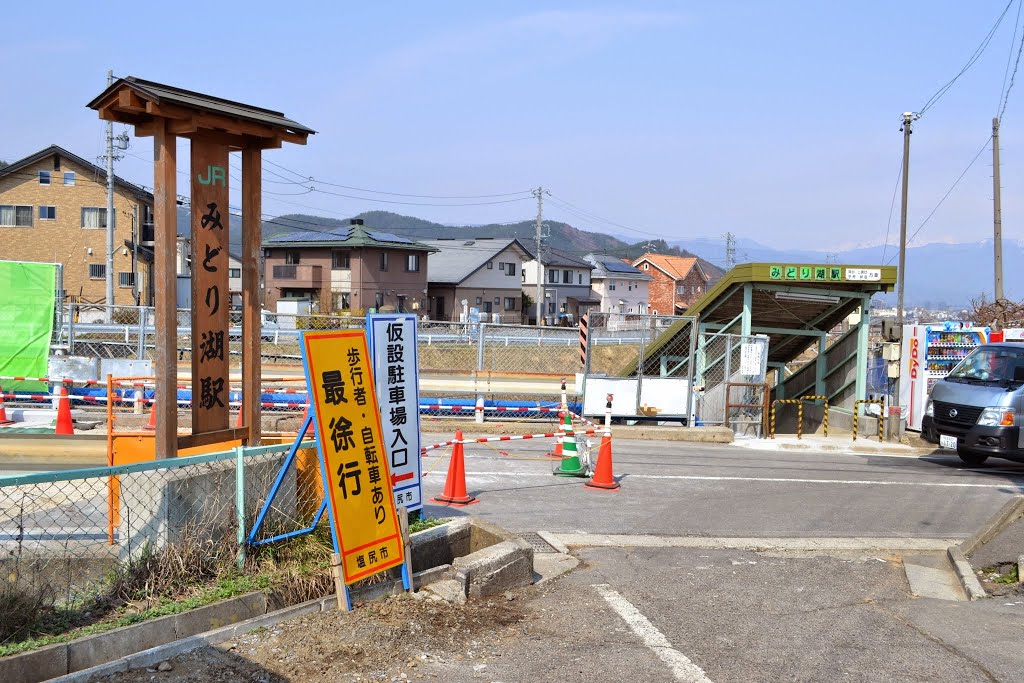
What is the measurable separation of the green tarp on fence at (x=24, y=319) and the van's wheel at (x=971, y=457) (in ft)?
56.6

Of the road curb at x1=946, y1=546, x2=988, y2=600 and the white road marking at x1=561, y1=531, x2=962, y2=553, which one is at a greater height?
the road curb at x1=946, y1=546, x2=988, y2=600

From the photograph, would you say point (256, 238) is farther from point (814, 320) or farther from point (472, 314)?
point (472, 314)

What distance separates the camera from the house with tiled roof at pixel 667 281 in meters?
92.1

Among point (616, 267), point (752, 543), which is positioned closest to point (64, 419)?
point (752, 543)

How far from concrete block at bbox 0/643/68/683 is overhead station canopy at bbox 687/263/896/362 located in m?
16.3

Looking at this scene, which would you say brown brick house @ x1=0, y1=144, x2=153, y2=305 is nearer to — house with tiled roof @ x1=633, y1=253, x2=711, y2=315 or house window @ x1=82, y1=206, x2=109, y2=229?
house window @ x1=82, y1=206, x2=109, y2=229

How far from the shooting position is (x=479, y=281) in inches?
2467

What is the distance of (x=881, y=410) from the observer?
63.5ft

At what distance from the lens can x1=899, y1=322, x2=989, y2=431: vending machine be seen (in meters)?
18.5

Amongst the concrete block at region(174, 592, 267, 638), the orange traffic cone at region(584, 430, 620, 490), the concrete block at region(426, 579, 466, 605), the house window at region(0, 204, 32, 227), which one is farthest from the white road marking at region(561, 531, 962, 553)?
the house window at region(0, 204, 32, 227)

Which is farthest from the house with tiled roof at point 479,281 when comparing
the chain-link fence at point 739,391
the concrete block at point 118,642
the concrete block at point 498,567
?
the concrete block at point 118,642

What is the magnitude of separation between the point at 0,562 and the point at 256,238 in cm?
347

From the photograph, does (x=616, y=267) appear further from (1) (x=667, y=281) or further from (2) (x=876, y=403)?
(2) (x=876, y=403)

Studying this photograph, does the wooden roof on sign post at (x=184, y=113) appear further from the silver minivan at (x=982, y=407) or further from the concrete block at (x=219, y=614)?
the silver minivan at (x=982, y=407)
